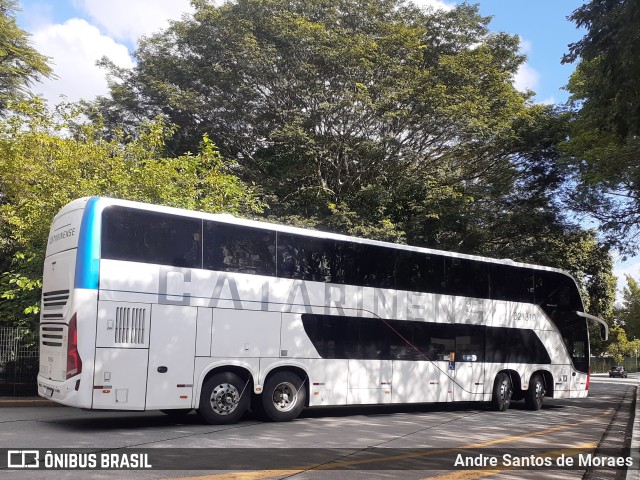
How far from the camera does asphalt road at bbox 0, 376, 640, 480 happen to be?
Result: 7.66 meters

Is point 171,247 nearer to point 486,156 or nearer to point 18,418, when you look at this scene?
point 18,418

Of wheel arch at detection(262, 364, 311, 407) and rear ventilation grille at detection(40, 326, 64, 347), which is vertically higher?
rear ventilation grille at detection(40, 326, 64, 347)

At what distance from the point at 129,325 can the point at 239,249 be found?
2.64 meters

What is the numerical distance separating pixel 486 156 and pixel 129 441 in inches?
958

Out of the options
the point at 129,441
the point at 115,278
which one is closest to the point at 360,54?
the point at 115,278

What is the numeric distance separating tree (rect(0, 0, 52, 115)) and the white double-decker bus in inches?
716

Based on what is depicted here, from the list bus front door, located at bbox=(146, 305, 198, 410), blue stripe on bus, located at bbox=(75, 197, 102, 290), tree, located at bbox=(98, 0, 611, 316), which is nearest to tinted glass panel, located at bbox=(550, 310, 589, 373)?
tree, located at bbox=(98, 0, 611, 316)

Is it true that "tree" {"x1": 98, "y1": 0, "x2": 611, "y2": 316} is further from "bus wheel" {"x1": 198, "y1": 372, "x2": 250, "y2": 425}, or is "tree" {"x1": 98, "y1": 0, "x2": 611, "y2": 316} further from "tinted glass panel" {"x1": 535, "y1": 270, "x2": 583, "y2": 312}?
"bus wheel" {"x1": 198, "y1": 372, "x2": 250, "y2": 425}

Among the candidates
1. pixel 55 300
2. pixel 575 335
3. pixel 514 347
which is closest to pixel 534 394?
pixel 514 347

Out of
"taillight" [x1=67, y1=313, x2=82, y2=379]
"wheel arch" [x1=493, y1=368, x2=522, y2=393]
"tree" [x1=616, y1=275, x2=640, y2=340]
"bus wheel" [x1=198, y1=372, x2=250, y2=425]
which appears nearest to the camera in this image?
"taillight" [x1=67, y1=313, x2=82, y2=379]

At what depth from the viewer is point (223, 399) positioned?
1182 centimetres

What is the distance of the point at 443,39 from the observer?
2994 cm

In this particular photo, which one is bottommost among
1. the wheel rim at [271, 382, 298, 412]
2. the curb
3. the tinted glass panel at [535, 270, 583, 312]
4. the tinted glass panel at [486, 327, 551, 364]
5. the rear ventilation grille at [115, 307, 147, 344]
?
the curb

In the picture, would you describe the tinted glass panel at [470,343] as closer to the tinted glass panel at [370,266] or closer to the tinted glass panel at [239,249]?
the tinted glass panel at [370,266]
